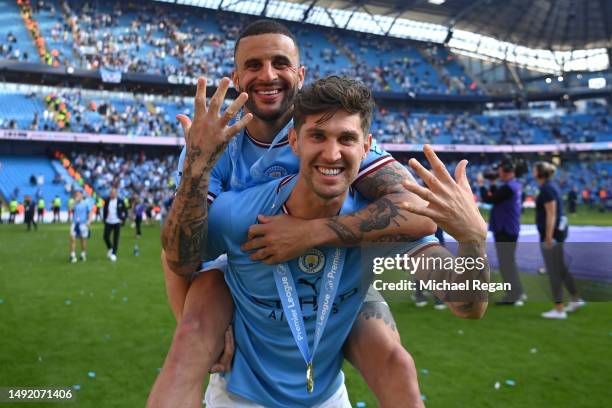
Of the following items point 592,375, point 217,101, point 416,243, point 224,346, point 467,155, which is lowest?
point 467,155

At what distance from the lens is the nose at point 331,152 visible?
91.0 inches

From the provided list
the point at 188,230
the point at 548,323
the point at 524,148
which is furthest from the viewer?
the point at 524,148

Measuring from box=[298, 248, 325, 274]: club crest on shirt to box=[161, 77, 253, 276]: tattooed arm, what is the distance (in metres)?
0.52

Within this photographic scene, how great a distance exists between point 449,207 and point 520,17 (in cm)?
5670

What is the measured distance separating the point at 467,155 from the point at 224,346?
52.6 metres

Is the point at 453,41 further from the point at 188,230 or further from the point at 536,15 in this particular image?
the point at 188,230

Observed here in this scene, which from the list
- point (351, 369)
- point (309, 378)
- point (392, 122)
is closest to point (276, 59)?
point (309, 378)

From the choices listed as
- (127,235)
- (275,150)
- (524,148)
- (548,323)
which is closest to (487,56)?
(524,148)

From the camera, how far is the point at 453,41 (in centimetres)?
5816

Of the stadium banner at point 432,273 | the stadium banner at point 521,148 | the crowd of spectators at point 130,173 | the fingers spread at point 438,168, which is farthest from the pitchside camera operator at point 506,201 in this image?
the stadium banner at point 521,148

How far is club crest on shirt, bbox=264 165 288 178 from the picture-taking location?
9.48ft

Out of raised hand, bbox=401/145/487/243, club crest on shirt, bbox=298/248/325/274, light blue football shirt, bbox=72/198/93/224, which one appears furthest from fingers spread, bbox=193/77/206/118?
light blue football shirt, bbox=72/198/93/224

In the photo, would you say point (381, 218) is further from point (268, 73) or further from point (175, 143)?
point (175, 143)

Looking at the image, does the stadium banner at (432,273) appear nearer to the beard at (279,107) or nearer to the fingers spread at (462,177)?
the fingers spread at (462,177)
